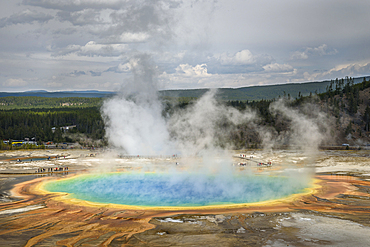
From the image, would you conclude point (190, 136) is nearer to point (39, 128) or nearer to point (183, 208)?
point (183, 208)

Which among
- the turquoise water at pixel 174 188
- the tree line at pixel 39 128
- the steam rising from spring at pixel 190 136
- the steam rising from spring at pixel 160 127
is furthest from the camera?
the tree line at pixel 39 128

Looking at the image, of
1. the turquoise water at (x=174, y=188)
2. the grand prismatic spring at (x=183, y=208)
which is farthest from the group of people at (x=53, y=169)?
the turquoise water at (x=174, y=188)

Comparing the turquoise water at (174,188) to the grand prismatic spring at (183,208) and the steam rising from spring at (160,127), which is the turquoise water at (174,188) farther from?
the steam rising from spring at (160,127)

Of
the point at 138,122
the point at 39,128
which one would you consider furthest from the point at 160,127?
the point at 39,128

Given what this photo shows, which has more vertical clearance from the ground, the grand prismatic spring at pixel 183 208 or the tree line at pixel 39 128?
the tree line at pixel 39 128

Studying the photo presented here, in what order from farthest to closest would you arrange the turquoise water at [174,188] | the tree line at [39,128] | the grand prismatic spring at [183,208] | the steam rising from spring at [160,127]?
the tree line at [39,128] → the steam rising from spring at [160,127] → the turquoise water at [174,188] → the grand prismatic spring at [183,208]

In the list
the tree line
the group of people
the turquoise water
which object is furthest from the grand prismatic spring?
the tree line

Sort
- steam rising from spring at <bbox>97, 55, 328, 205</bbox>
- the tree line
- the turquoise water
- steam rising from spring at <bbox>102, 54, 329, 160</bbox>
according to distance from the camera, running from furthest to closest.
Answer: the tree line
steam rising from spring at <bbox>102, 54, 329, 160</bbox>
steam rising from spring at <bbox>97, 55, 328, 205</bbox>
the turquoise water

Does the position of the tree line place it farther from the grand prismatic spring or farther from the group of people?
the grand prismatic spring
